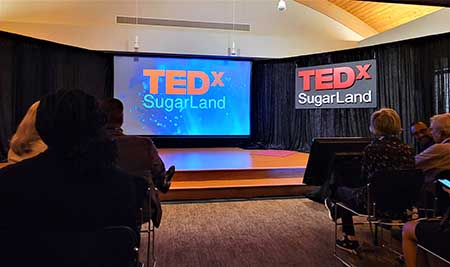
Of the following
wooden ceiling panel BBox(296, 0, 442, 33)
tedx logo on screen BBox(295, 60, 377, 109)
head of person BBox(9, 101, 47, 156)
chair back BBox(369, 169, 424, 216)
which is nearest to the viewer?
head of person BBox(9, 101, 47, 156)

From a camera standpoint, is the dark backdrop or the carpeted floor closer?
the carpeted floor

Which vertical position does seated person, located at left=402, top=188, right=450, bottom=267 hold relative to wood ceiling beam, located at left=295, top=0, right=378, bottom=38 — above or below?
below

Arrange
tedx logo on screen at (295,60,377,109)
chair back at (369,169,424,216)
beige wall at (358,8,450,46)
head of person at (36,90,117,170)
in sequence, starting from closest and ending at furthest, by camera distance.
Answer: head of person at (36,90,117,170)
chair back at (369,169,424,216)
beige wall at (358,8,450,46)
tedx logo on screen at (295,60,377,109)

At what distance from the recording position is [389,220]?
245 cm

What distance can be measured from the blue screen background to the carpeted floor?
12.1 feet

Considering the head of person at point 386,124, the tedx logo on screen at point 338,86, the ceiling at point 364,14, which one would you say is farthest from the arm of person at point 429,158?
the ceiling at point 364,14

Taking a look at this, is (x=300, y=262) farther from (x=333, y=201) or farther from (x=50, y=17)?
(x=50, y=17)

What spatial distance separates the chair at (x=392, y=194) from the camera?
7.56 ft

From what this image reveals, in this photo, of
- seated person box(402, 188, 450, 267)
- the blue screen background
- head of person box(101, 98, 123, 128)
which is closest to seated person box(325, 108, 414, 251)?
seated person box(402, 188, 450, 267)

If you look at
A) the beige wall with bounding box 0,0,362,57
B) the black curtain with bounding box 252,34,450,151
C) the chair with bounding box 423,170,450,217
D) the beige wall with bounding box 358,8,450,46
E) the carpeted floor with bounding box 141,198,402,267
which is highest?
the beige wall with bounding box 0,0,362,57

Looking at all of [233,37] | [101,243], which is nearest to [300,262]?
[101,243]

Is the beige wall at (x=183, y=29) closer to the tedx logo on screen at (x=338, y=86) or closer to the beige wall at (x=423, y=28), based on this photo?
the tedx logo on screen at (x=338, y=86)

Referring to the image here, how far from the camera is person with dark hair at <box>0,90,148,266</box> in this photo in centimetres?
108

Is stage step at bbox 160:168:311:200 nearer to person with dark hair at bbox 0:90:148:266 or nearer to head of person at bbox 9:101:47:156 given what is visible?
head of person at bbox 9:101:47:156
